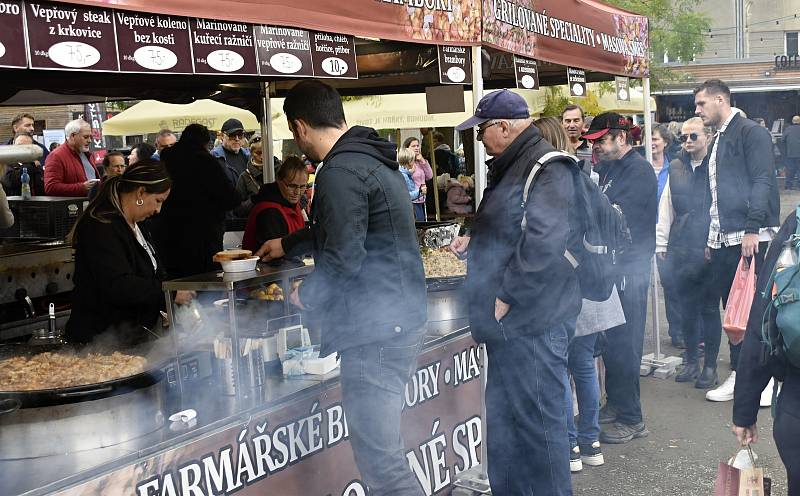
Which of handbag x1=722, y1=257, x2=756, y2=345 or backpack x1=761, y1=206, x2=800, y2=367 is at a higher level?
backpack x1=761, y1=206, x2=800, y2=367

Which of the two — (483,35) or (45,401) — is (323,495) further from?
(483,35)

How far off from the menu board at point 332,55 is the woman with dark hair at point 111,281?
1035mm

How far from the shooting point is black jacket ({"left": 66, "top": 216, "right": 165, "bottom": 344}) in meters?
3.47

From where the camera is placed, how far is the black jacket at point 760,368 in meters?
2.56

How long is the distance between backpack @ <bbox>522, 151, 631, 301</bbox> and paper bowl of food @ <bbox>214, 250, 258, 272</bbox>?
117 cm

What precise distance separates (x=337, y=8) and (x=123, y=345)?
5.65ft

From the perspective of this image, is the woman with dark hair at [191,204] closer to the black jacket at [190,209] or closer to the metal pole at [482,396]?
the black jacket at [190,209]

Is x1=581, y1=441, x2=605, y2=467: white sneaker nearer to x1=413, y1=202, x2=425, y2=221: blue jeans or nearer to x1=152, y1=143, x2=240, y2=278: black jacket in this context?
x1=152, y1=143, x2=240, y2=278: black jacket

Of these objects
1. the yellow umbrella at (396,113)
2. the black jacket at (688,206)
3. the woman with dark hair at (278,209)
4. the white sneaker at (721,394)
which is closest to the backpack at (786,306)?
the woman with dark hair at (278,209)

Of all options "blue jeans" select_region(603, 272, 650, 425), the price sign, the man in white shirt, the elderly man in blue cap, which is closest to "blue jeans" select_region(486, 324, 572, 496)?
the elderly man in blue cap

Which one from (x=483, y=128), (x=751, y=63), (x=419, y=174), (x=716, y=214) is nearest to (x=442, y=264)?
(x=483, y=128)

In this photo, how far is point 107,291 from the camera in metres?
3.47

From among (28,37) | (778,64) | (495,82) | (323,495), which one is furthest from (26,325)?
(778,64)

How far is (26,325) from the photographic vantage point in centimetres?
532
